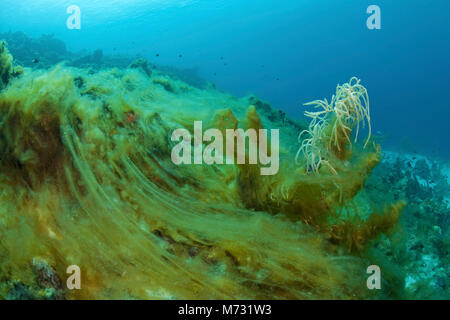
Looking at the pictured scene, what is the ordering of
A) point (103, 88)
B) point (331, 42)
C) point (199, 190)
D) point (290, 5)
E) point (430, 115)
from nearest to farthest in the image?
point (199, 190) < point (103, 88) < point (430, 115) < point (290, 5) < point (331, 42)

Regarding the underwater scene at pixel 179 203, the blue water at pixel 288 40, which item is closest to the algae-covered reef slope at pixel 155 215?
the underwater scene at pixel 179 203

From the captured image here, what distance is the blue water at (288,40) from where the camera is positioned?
271 ft

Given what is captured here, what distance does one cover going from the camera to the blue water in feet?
271

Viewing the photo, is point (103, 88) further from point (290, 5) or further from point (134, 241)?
point (290, 5)

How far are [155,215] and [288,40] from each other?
409ft

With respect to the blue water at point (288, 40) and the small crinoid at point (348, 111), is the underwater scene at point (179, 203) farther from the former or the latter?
the blue water at point (288, 40)

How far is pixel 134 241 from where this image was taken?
89.7 inches

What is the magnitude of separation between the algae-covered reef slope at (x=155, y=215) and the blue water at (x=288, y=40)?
2883 inches

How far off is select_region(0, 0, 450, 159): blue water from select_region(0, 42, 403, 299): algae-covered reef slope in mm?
73216

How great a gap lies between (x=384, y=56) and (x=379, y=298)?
121 m

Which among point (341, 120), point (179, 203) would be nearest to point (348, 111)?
point (341, 120)

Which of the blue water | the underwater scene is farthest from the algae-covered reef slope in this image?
the blue water

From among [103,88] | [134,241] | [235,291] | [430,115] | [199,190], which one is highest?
[430,115]

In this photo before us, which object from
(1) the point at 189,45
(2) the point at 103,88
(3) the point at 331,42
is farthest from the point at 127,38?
(2) the point at 103,88
